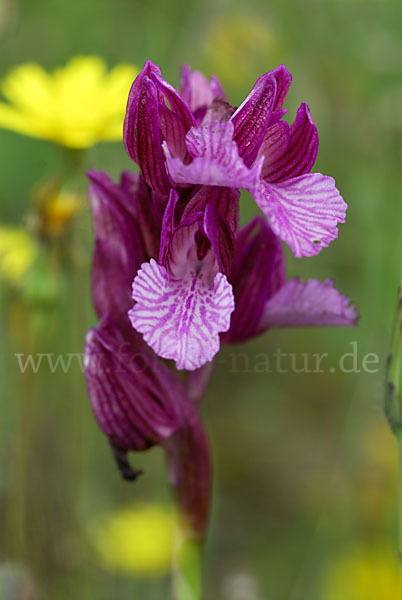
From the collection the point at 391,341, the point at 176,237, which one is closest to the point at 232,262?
the point at 176,237

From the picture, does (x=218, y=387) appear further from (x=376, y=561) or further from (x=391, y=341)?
(x=391, y=341)

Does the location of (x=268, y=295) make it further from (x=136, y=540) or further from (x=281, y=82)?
(x=136, y=540)

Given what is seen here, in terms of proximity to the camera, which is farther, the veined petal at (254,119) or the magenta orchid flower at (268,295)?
the magenta orchid flower at (268,295)

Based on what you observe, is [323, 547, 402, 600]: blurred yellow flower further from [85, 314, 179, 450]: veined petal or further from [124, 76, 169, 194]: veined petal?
[124, 76, 169, 194]: veined petal

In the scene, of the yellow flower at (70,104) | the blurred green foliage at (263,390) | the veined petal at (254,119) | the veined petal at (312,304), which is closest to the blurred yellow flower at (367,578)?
the blurred green foliage at (263,390)

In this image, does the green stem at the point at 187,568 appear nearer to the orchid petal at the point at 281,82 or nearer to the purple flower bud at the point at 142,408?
the purple flower bud at the point at 142,408

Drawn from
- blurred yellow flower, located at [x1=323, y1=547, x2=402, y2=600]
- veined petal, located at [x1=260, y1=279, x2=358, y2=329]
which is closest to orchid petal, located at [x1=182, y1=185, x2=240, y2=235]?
veined petal, located at [x1=260, y1=279, x2=358, y2=329]

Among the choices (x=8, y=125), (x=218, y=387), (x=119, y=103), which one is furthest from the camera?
(x=218, y=387)
